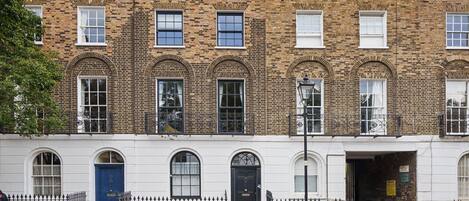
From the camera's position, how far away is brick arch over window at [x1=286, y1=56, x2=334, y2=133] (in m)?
24.7

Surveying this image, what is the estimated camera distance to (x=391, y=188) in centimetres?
2670

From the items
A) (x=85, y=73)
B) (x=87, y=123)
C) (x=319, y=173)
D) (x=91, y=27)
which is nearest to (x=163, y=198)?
(x=87, y=123)

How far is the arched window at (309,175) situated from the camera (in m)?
24.7

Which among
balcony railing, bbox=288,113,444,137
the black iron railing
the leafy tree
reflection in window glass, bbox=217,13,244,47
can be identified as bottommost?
the black iron railing

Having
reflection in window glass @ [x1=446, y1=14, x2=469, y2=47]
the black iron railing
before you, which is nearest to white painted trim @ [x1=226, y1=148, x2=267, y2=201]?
the black iron railing

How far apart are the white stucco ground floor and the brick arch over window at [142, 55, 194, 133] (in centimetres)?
121

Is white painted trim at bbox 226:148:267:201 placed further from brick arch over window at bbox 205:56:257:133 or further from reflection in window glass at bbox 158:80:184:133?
reflection in window glass at bbox 158:80:184:133

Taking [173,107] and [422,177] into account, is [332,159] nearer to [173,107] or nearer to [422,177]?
[422,177]

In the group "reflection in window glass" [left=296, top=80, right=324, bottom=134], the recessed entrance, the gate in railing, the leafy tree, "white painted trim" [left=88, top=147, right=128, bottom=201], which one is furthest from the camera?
the recessed entrance

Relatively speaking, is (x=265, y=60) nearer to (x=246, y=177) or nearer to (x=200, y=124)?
(x=200, y=124)

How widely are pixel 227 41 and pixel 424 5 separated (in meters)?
8.71

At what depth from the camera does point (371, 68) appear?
24.9 m

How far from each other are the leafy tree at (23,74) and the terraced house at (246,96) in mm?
3199

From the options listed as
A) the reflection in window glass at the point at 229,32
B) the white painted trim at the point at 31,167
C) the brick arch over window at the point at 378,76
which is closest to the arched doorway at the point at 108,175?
the white painted trim at the point at 31,167
